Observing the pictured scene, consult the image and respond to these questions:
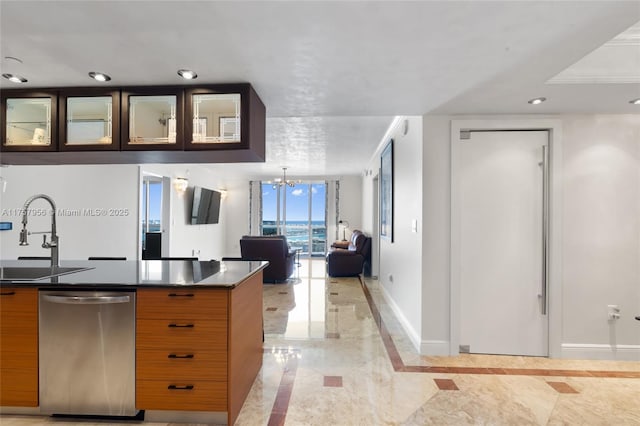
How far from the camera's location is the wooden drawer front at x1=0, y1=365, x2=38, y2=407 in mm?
1909

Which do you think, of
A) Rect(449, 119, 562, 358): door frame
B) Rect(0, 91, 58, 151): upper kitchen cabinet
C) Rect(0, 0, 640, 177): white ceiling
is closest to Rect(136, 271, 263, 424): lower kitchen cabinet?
Rect(0, 0, 640, 177): white ceiling

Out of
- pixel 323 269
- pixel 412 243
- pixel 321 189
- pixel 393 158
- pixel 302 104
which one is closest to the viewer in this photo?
pixel 302 104

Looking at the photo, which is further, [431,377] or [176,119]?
[431,377]

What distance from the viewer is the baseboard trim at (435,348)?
2.86 meters

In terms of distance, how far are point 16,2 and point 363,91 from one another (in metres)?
2.00

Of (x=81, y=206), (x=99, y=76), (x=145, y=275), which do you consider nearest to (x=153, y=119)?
(x=99, y=76)

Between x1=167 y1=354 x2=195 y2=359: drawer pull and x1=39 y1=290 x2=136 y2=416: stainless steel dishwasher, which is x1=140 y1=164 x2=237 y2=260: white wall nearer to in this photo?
x1=39 y1=290 x2=136 y2=416: stainless steel dishwasher

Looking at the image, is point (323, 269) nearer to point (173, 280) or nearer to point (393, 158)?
point (393, 158)

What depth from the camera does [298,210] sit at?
940cm

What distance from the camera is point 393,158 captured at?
13.5 ft

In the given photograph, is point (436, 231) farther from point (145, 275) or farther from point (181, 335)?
point (145, 275)

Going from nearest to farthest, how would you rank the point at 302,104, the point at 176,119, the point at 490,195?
1. the point at 176,119
2. the point at 302,104
3. the point at 490,195


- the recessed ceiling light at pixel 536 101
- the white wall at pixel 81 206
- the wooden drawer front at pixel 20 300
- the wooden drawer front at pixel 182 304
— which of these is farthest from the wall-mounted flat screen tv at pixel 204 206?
the recessed ceiling light at pixel 536 101

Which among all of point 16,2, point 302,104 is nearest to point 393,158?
point 302,104
